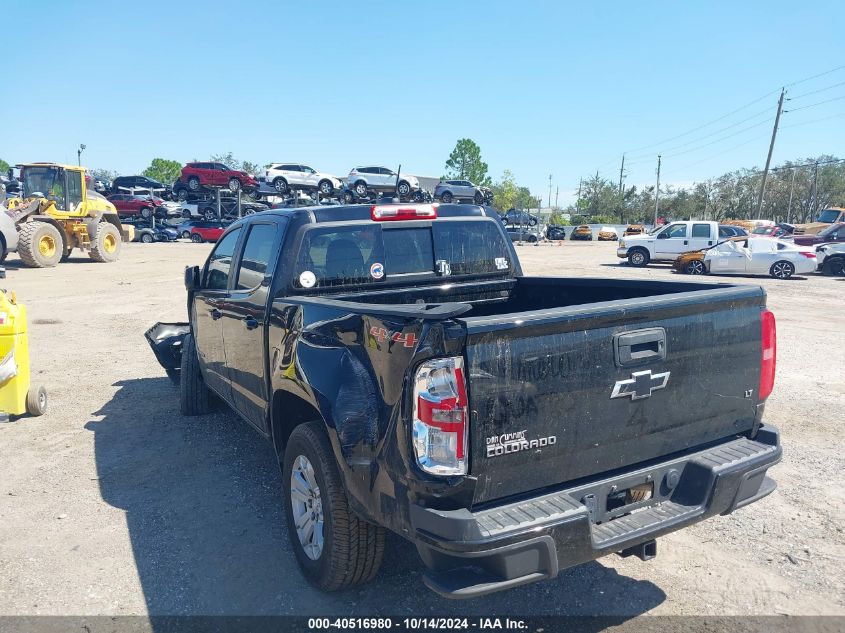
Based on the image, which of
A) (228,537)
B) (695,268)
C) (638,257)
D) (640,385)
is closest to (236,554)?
(228,537)

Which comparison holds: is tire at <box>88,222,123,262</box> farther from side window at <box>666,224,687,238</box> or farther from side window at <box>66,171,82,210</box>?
side window at <box>666,224,687,238</box>

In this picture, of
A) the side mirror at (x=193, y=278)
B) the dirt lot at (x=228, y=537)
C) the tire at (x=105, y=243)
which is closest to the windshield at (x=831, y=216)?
the dirt lot at (x=228, y=537)

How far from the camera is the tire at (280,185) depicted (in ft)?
96.9

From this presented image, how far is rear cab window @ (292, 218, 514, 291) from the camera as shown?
391 centimetres

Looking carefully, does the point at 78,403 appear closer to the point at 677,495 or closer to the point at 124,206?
the point at 677,495

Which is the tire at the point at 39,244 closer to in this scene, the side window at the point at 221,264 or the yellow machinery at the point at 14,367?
the yellow machinery at the point at 14,367

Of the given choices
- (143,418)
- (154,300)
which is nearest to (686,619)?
(143,418)

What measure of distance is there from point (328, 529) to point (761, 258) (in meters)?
21.9

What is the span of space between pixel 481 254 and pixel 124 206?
133 ft

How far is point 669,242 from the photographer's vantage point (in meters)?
24.0

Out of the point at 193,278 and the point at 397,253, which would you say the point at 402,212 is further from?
the point at 193,278

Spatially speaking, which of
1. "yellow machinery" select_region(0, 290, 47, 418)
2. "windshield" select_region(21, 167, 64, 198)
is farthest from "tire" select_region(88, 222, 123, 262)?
"yellow machinery" select_region(0, 290, 47, 418)

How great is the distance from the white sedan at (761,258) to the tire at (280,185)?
A: 19.0 m

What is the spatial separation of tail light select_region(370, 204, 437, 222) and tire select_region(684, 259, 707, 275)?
768 inches
